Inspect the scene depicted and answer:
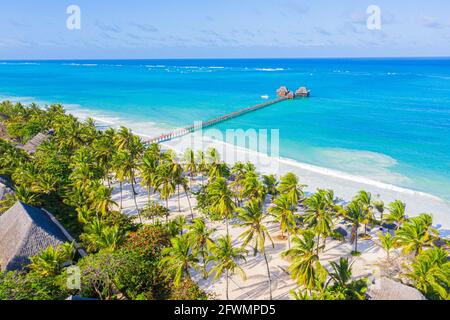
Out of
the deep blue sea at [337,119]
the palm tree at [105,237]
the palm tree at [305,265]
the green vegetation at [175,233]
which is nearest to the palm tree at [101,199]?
the green vegetation at [175,233]

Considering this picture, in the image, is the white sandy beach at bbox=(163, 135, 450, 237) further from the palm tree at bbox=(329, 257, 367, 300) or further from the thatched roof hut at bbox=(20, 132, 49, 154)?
the thatched roof hut at bbox=(20, 132, 49, 154)

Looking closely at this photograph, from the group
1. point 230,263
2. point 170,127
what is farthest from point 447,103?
point 230,263

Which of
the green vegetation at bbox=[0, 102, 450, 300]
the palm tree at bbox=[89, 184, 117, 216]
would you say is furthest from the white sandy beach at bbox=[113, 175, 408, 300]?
the palm tree at bbox=[89, 184, 117, 216]

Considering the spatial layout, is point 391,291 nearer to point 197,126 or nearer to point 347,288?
point 347,288

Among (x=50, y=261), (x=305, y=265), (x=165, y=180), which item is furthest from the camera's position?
(x=165, y=180)

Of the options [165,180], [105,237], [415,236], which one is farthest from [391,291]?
[165,180]

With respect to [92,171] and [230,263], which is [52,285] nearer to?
[230,263]
